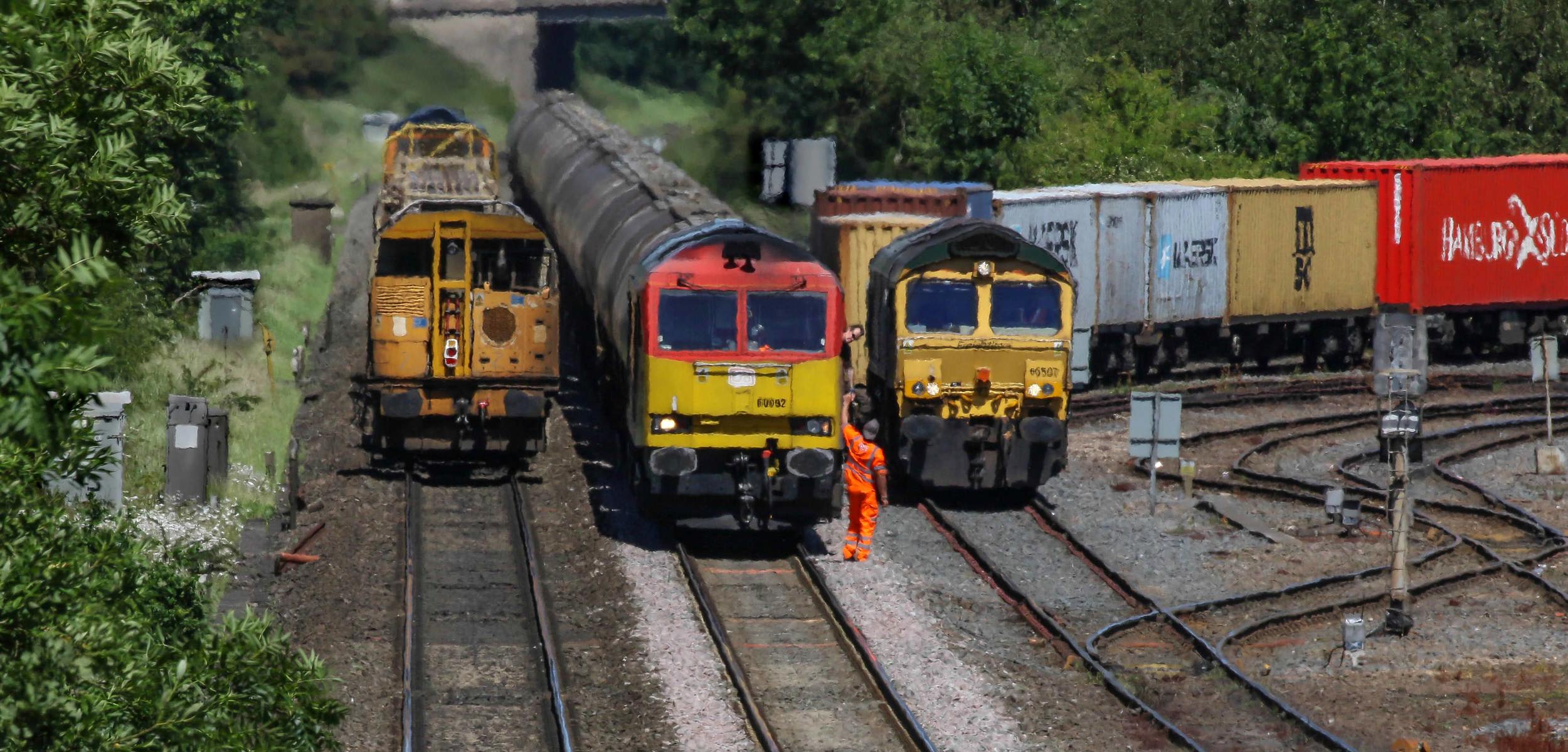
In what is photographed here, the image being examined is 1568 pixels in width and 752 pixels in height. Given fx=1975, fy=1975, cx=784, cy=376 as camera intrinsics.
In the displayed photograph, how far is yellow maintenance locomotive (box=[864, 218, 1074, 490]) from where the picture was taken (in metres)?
20.4

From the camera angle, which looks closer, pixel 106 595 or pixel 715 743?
pixel 106 595

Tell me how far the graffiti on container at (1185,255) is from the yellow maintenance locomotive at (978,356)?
338 inches

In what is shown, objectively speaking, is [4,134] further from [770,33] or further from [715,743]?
[770,33]

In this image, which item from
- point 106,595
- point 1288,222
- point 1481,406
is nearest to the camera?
point 106,595

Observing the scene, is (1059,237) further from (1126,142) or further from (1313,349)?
(1126,142)

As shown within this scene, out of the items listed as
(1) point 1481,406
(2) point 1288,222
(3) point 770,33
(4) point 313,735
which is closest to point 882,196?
(2) point 1288,222

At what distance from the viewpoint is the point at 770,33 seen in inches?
1911

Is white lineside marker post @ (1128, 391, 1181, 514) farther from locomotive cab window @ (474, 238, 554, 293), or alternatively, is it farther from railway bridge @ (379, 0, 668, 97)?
railway bridge @ (379, 0, 668, 97)

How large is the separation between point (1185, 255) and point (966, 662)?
15.3m

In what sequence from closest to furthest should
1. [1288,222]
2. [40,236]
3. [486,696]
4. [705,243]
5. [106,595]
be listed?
[40,236], [106,595], [486,696], [705,243], [1288,222]

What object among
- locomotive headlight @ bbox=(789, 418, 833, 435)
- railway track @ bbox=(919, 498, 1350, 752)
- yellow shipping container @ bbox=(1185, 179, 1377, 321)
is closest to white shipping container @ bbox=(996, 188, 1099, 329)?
yellow shipping container @ bbox=(1185, 179, 1377, 321)

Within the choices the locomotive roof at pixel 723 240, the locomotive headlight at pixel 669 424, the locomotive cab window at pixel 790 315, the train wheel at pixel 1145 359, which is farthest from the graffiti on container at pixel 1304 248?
the locomotive headlight at pixel 669 424

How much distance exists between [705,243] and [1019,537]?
4538 millimetres

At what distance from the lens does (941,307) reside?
2062 cm
